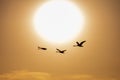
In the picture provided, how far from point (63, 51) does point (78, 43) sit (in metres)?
1.47

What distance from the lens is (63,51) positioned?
87.5 feet

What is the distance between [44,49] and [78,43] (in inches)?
99.3

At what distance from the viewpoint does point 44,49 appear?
2669cm

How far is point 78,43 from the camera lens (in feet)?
84.4

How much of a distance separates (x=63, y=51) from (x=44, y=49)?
1.31m
